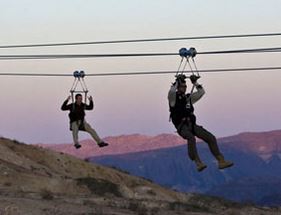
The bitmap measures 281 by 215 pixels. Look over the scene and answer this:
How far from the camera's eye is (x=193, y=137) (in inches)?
765

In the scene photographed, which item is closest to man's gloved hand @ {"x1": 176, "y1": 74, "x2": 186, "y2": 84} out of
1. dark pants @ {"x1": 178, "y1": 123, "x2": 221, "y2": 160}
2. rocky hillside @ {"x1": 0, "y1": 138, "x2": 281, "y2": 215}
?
dark pants @ {"x1": 178, "y1": 123, "x2": 221, "y2": 160}

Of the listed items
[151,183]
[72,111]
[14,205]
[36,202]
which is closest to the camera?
[14,205]

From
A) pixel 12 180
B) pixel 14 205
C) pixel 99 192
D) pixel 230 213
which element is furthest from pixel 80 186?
pixel 14 205

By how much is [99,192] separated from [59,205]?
54.3ft

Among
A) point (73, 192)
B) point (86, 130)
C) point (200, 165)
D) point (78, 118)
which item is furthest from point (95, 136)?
point (73, 192)

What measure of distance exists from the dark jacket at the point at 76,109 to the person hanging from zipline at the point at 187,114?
667 cm

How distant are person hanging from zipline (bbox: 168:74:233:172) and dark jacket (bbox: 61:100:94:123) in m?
6.67

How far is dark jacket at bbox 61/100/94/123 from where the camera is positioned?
2548 cm

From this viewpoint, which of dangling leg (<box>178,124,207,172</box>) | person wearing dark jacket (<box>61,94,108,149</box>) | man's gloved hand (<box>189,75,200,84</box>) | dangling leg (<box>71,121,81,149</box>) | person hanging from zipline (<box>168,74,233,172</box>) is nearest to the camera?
man's gloved hand (<box>189,75,200,84</box>)

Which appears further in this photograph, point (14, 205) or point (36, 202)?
point (36, 202)

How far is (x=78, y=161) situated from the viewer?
2442 inches

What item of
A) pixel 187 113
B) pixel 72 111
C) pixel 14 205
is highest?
pixel 72 111

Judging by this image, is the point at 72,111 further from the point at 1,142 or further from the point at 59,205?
the point at 1,142

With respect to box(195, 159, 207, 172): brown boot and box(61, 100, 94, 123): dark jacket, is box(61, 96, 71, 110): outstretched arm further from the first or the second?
box(195, 159, 207, 172): brown boot
